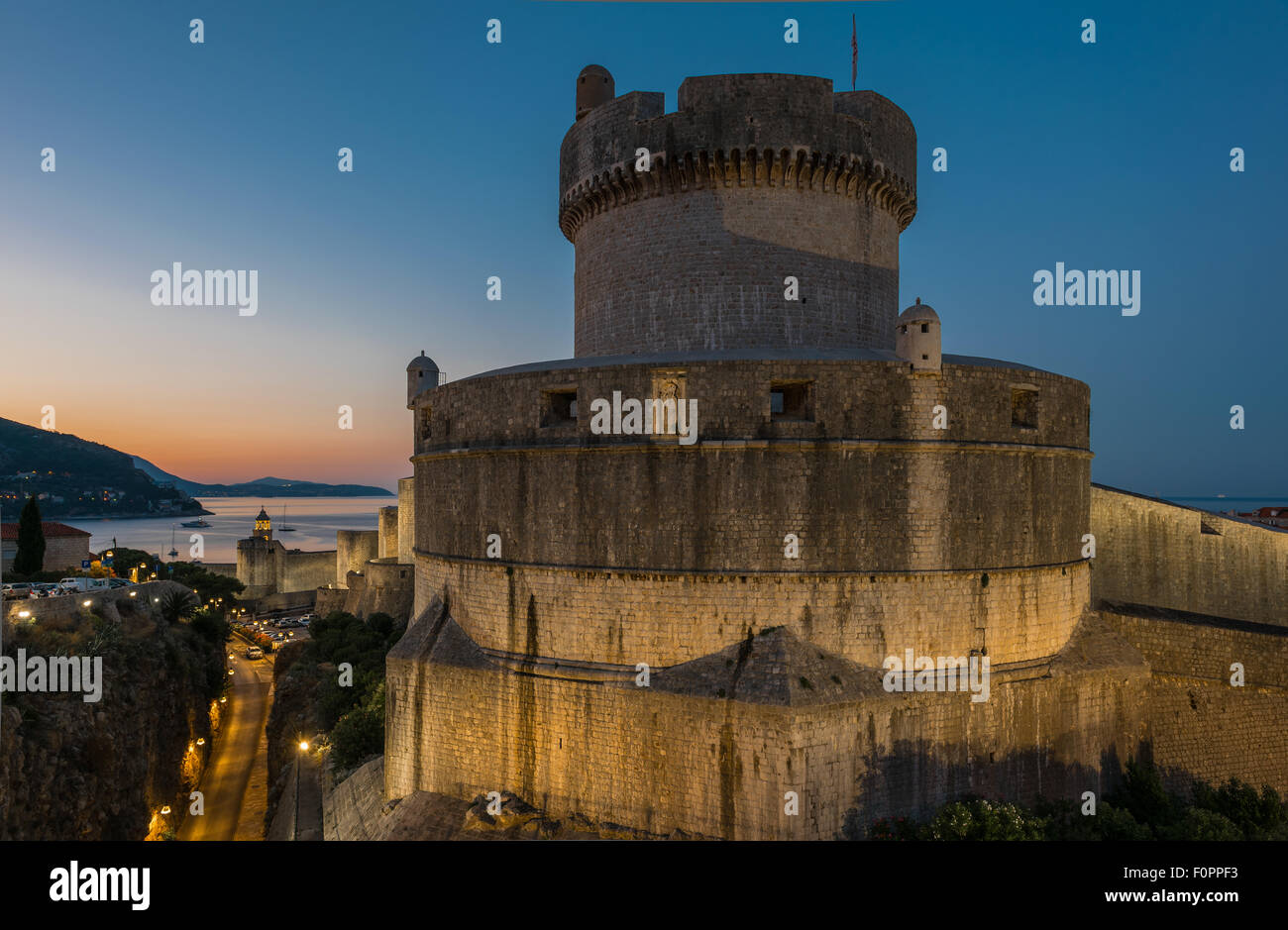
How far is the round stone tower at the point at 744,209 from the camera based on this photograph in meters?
15.8

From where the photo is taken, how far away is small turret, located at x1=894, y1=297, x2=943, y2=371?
13180 millimetres

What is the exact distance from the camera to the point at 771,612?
42.2ft

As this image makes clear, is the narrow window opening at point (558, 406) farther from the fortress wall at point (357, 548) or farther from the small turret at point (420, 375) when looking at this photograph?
the fortress wall at point (357, 548)

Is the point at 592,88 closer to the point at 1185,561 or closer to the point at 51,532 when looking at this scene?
the point at 1185,561

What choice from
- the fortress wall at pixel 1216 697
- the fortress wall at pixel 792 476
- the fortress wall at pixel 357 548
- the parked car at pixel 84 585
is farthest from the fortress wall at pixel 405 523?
the fortress wall at pixel 1216 697

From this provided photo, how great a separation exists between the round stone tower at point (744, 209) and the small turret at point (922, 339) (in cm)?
320

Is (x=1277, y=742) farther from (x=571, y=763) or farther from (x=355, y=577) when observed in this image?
(x=355, y=577)

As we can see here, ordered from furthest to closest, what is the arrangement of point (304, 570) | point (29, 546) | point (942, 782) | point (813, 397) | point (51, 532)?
point (304, 570) → point (51, 532) → point (29, 546) → point (813, 397) → point (942, 782)

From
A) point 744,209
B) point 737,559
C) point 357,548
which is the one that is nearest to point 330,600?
point 357,548

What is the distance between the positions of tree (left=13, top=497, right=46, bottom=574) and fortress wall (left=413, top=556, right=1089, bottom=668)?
4429 centimetres

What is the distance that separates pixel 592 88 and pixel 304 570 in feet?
186

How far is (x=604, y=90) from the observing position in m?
19.2

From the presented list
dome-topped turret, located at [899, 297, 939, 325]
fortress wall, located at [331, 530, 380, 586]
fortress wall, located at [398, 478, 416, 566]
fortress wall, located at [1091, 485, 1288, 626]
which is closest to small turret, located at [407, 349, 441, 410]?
dome-topped turret, located at [899, 297, 939, 325]

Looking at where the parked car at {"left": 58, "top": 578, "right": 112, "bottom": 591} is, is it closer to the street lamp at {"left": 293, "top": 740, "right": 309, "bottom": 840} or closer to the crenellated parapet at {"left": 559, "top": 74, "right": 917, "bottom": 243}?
the street lamp at {"left": 293, "top": 740, "right": 309, "bottom": 840}
